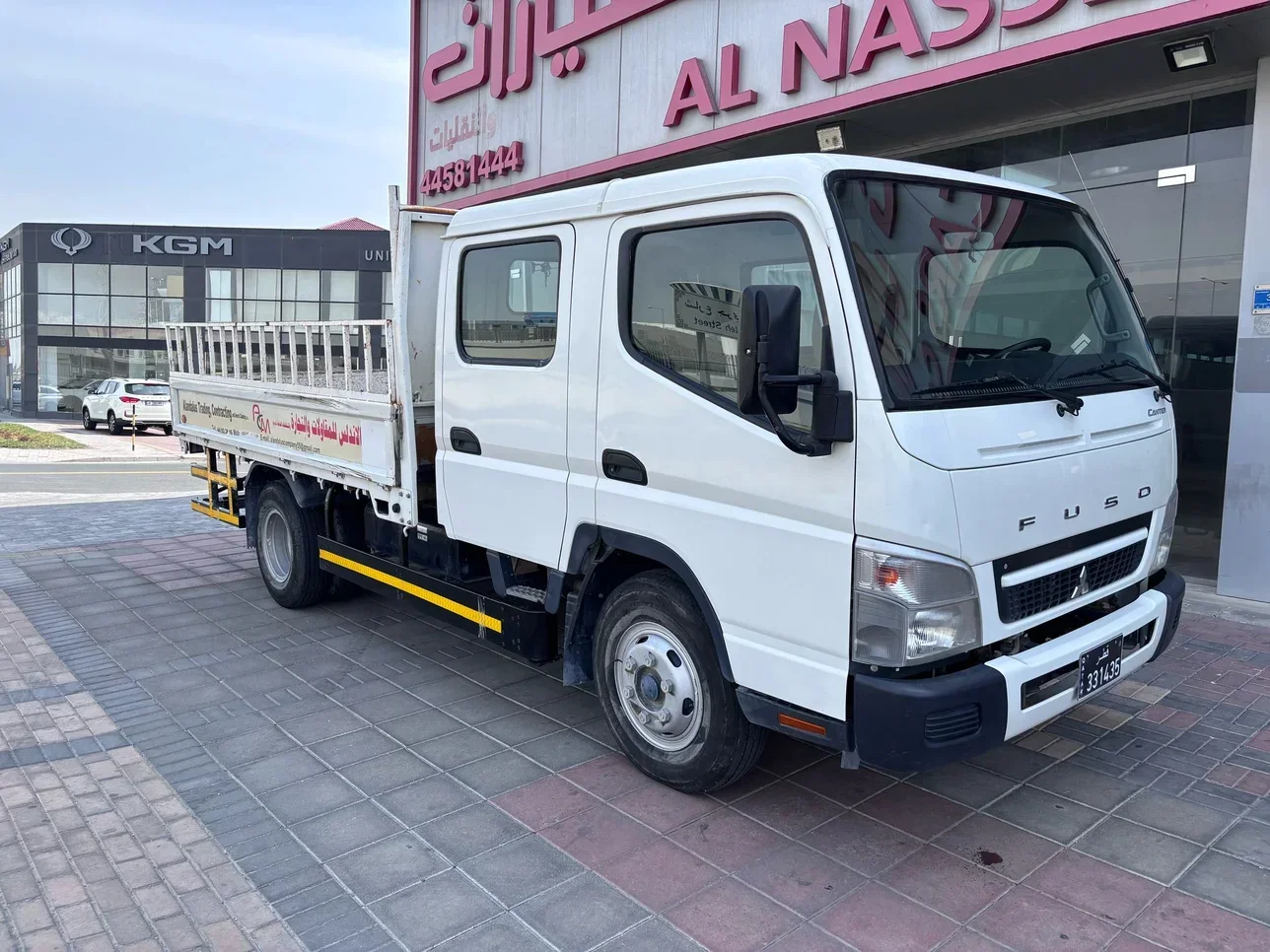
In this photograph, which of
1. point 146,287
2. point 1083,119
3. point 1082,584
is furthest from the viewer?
point 146,287

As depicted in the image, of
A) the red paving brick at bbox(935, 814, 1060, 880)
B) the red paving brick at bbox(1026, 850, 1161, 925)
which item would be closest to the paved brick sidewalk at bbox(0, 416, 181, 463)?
the red paving brick at bbox(935, 814, 1060, 880)

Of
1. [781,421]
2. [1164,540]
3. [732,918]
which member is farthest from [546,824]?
[1164,540]

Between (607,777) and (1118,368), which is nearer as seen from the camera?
(1118,368)

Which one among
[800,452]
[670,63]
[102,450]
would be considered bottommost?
[102,450]

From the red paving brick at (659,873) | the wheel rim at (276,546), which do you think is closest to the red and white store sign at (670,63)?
the wheel rim at (276,546)

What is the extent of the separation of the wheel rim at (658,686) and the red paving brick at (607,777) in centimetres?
22

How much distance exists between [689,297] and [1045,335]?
135 cm

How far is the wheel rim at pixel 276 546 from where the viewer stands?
6.62m

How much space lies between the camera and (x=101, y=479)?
1520 centimetres

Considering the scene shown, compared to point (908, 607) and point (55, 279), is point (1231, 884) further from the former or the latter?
point (55, 279)

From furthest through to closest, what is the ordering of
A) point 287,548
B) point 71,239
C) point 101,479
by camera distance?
1. point 71,239
2. point 101,479
3. point 287,548

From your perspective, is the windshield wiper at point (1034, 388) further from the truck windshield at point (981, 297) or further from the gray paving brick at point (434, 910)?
the gray paving brick at point (434, 910)

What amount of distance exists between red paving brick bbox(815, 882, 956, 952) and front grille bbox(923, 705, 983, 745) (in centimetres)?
58

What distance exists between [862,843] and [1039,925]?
0.68 m
